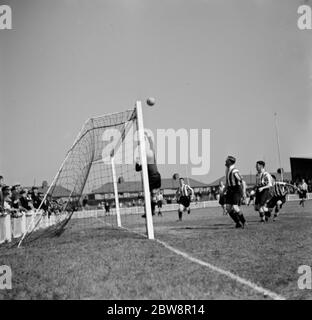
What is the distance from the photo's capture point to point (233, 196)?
1057 cm

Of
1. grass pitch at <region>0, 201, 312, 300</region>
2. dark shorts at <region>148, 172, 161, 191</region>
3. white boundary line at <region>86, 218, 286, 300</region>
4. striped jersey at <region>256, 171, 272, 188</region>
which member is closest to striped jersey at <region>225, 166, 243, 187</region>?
dark shorts at <region>148, 172, 161, 191</region>

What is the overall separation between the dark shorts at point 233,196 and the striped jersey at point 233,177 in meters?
0.13

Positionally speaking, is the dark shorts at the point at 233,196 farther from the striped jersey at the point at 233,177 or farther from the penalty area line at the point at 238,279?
the penalty area line at the point at 238,279

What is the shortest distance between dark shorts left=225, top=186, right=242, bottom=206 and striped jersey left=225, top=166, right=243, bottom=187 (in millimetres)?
126

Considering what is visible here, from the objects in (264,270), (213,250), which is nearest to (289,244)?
(213,250)

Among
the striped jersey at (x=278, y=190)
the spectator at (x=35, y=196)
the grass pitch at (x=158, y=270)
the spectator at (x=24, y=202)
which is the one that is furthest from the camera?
the spectator at (x=35, y=196)

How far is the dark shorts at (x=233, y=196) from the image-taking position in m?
10.5

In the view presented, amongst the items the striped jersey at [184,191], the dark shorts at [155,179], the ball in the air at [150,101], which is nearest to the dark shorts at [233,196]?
the dark shorts at [155,179]

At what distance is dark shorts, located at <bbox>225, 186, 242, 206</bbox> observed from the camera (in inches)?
412

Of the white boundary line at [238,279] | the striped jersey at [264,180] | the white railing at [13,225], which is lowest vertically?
the white railing at [13,225]

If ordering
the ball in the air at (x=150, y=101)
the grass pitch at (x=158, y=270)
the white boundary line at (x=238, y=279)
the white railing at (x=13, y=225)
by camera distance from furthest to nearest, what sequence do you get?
the white railing at (x=13, y=225), the ball in the air at (x=150, y=101), the grass pitch at (x=158, y=270), the white boundary line at (x=238, y=279)
